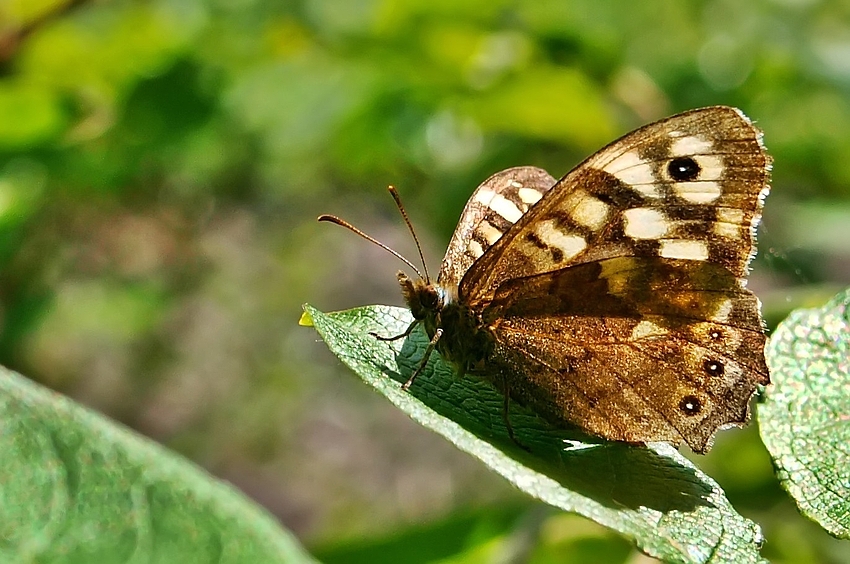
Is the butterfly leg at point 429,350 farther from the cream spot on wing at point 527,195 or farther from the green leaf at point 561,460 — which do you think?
the cream spot on wing at point 527,195

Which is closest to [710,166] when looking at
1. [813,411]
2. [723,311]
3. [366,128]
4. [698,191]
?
[698,191]

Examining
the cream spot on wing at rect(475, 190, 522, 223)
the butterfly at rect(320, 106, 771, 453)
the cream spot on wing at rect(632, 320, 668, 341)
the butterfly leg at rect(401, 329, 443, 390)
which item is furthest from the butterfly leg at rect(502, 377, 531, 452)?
the cream spot on wing at rect(475, 190, 522, 223)

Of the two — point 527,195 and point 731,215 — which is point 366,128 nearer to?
point 527,195

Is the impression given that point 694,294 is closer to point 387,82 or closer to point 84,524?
point 84,524

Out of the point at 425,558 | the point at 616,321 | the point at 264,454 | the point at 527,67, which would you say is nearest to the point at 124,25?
the point at 527,67

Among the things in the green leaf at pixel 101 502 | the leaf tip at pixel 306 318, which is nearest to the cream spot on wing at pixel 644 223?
the leaf tip at pixel 306 318
